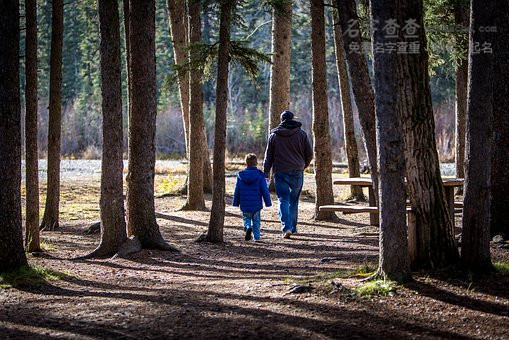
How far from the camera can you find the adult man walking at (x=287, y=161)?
1268 cm

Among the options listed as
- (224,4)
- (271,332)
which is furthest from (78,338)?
(224,4)

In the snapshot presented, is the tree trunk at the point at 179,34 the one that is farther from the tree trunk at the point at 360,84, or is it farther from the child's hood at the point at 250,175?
the tree trunk at the point at 360,84

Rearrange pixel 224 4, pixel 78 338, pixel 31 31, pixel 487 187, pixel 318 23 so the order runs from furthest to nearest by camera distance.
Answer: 1. pixel 318 23
2. pixel 31 31
3. pixel 224 4
4. pixel 487 187
5. pixel 78 338

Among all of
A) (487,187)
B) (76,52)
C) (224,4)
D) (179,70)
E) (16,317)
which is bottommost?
(16,317)

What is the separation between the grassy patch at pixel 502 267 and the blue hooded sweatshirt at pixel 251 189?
474cm

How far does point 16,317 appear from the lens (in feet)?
23.2

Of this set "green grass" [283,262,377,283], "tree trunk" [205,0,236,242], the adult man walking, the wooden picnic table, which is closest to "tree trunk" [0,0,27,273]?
"green grass" [283,262,377,283]

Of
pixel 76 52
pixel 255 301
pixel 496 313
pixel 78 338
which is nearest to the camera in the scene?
pixel 78 338

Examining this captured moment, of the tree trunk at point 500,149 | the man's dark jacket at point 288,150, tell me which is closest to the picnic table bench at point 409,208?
the tree trunk at point 500,149

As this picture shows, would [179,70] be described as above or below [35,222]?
above

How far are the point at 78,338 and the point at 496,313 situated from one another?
3.63m

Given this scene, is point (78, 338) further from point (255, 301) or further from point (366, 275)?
point (366, 275)

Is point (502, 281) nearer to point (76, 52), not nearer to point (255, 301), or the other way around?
point (255, 301)

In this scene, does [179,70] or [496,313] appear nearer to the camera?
[496,313]
